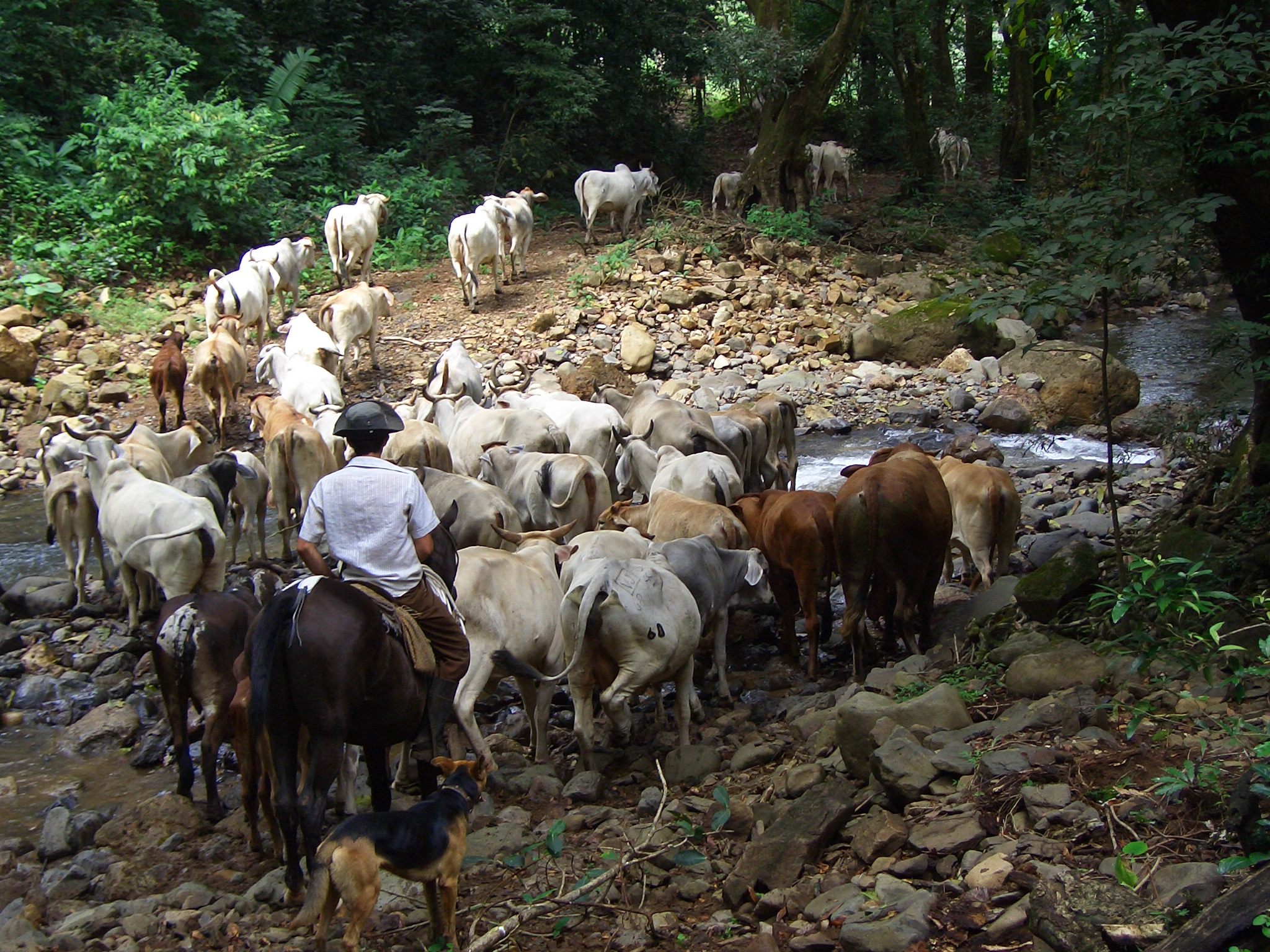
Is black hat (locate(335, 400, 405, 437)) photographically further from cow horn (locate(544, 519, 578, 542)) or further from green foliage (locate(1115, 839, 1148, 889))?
green foliage (locate(1115, 839, 1148, 889))

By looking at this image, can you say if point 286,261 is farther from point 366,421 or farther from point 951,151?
point 951,151

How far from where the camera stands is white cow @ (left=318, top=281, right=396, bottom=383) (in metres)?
16.1

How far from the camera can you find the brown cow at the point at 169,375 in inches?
565

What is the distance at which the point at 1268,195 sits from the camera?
655cm

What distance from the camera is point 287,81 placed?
23797 mm

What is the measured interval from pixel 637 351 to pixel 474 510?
8.16 meters

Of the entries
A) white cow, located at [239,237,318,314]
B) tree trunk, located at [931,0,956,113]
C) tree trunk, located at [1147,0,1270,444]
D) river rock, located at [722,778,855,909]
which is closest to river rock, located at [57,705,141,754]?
river rock, located at [722,778,855,909]

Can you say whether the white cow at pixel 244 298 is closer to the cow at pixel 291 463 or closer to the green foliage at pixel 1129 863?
the cow at pixel 291 463

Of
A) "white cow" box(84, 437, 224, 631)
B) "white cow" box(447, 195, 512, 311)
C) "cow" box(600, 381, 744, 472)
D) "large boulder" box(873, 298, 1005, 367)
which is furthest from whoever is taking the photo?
"white cow" box(447, 195, 512, 311)

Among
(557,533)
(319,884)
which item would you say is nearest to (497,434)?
(557,533)

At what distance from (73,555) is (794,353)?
1044 centimetres

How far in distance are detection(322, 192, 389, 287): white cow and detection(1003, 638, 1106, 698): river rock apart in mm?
16141

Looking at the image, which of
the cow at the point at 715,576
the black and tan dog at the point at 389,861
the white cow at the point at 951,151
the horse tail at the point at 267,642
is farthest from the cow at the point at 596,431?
the white cow at the point at 951,151

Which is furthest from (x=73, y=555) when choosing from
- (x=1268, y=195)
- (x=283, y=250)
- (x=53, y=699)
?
(x=1268, y=195)
